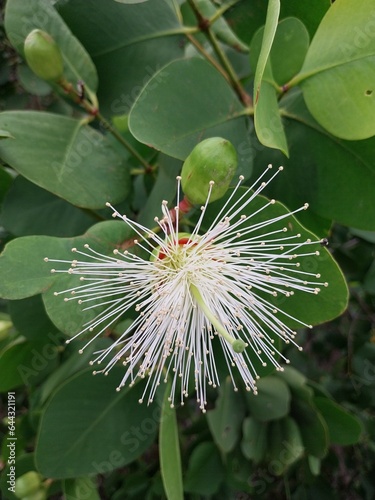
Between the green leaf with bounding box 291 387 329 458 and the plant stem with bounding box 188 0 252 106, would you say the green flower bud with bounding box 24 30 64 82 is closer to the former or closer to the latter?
the plant stem with bounding box 188 0 252 106

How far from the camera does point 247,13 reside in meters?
1.14

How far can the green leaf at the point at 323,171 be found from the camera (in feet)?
3.18

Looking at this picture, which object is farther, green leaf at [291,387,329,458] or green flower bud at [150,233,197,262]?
green leaf at [291,387,329,458]

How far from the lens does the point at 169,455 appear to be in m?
1.06

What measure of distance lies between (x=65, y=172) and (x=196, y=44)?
16.1 inches

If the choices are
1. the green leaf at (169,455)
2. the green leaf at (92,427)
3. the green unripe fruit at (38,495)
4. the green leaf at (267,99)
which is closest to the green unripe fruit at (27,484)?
the green unripe fruit at (38,495)

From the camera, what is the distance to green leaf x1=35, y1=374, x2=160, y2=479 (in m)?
1.14

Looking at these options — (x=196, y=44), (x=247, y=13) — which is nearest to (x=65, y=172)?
(x=196, y=44)

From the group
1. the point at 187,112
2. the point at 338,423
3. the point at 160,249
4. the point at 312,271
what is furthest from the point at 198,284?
the point at 338,423

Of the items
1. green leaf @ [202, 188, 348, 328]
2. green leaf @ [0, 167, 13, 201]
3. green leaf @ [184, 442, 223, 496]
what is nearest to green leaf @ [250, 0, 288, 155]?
green leaf @ [202, 188, 348, 328]

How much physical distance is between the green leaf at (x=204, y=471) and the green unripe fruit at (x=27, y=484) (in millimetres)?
422

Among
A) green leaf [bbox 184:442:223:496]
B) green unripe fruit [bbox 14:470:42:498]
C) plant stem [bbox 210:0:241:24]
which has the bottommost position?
green leaf [bbox 184:442:223:496]

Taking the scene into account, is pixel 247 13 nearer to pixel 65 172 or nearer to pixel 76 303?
pixel 65 172

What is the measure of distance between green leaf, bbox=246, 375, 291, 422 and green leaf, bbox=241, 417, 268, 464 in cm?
3
